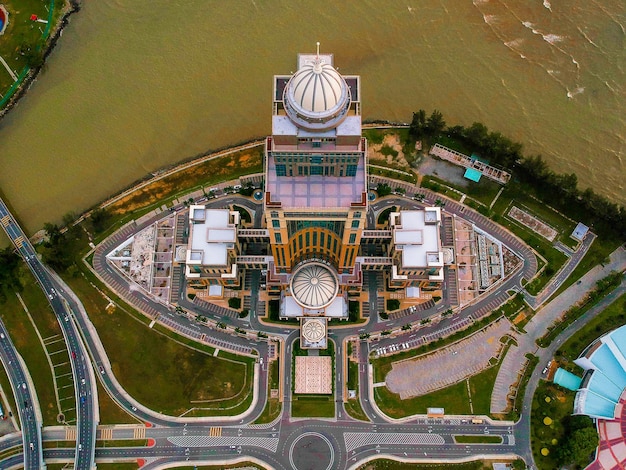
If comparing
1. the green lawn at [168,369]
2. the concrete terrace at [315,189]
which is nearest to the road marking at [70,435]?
the green lawn at [168,369]

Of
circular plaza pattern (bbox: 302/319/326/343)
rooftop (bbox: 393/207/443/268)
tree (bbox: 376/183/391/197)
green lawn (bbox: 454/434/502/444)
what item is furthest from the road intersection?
tree (bbox: 376/183/391/197)

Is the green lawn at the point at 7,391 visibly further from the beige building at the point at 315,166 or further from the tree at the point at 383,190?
the tree at the point at 383,190

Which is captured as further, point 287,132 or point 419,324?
point 419,324

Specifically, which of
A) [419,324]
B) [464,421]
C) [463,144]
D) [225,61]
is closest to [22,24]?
[225,61]

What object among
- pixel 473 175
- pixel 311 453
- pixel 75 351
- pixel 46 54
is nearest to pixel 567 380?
pixel 473 175

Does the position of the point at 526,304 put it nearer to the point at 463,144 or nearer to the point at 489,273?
the point at 489,273

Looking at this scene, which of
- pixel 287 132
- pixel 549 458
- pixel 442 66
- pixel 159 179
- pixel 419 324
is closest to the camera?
pixel 287 132
